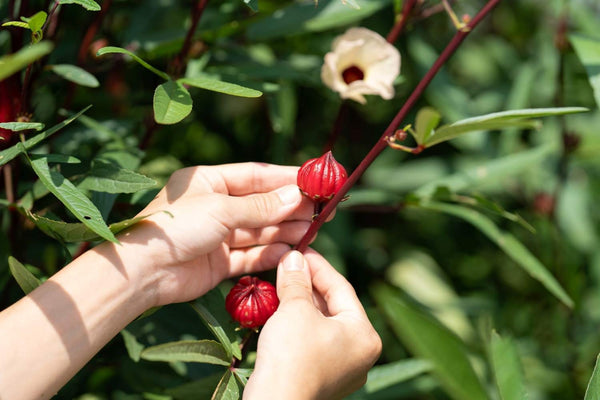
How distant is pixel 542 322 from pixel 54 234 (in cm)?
118

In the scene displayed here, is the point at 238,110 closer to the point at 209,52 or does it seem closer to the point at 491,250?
the point at 209,52

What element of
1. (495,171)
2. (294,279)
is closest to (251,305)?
(294,279)

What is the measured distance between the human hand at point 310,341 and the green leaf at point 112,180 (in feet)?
0.76

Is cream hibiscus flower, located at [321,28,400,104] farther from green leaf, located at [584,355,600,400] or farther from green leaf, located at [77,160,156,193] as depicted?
green leaf, located at [584,355,600,400]

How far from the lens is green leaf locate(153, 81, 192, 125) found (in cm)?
66

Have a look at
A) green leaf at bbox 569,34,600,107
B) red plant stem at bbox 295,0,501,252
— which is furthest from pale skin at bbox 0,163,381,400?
green leaf at bbox 569,34,600,107

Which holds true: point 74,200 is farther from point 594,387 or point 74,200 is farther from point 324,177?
point 594,387

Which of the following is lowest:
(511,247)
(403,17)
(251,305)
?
(511,247)

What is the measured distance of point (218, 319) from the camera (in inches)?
32.8

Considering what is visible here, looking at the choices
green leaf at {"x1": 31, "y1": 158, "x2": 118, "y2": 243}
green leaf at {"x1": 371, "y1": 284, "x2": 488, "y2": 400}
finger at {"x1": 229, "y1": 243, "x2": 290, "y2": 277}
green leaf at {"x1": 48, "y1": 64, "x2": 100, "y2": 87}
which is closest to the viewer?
green leaf at {"x1": 371, "y1": 284, "x2": 488, "y2": 400}

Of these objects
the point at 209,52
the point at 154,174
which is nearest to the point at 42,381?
the point at 154,174

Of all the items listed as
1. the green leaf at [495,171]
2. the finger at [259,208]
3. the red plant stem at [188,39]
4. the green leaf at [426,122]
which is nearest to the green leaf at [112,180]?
the finger at [259,208]

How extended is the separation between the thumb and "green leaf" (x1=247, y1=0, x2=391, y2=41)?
463 mm

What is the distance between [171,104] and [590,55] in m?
0.73
